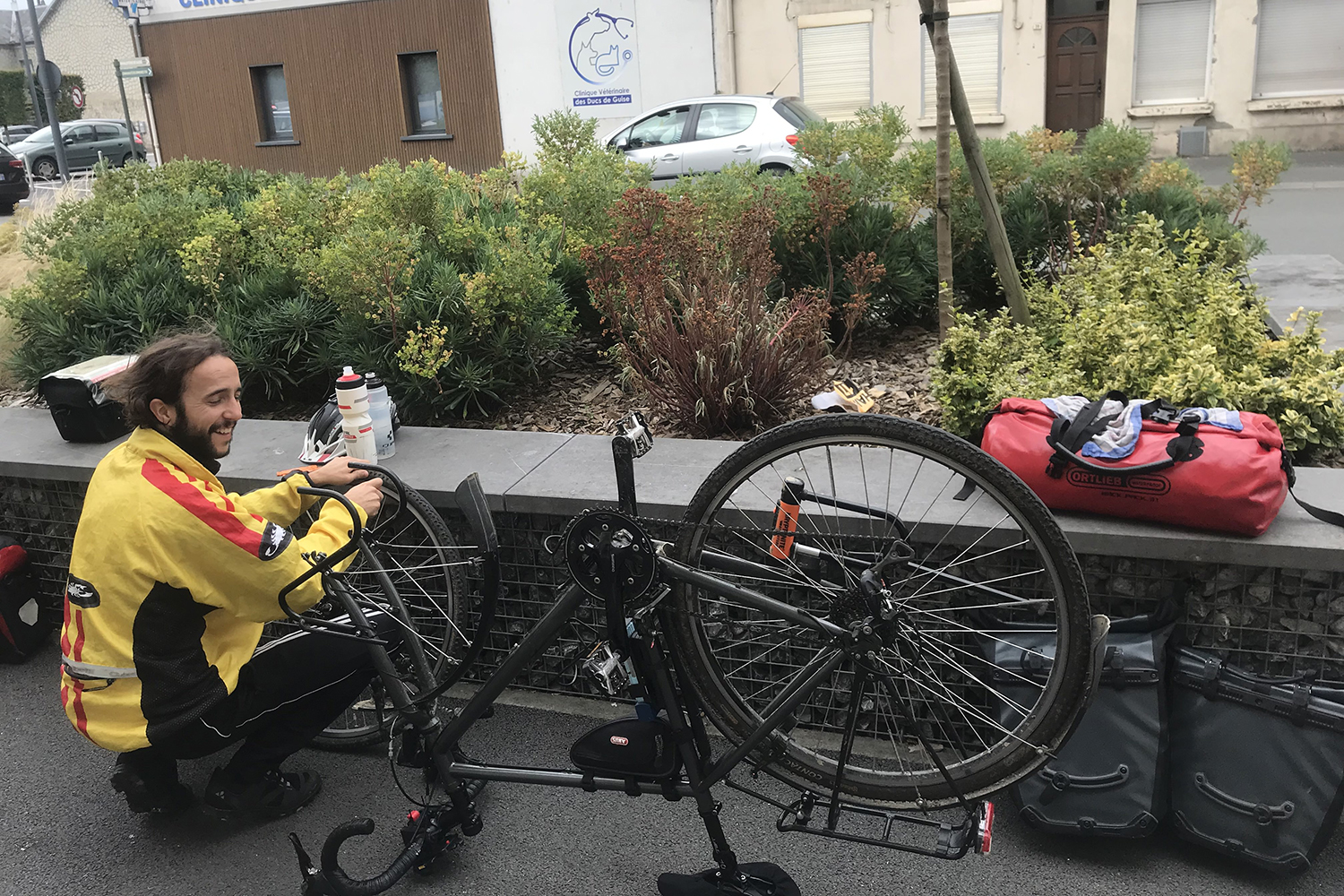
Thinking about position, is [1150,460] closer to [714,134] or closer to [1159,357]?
[1159,357]

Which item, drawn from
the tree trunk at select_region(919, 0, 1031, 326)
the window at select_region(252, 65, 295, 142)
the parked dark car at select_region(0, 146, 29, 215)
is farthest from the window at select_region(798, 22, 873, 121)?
the parked dark car at select_region(0, 146, 29, 215)

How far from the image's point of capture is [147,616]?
8.75ft

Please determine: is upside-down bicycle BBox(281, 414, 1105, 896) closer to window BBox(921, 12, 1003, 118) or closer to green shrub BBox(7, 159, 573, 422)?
green shrub BBox(7, 159, 573, 422)

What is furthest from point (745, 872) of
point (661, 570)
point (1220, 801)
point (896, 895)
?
point (1220, 801)

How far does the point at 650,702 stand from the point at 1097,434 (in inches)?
54.6

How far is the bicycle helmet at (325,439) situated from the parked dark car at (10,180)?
21.6 meters

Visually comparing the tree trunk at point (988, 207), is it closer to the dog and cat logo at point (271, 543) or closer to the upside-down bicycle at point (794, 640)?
the upside-down bicycle at point (794, 640)

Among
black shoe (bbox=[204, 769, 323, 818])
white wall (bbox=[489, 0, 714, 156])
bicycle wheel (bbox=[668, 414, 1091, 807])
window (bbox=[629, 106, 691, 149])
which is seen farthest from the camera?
white wall (bbox=[489, 0, 714, 156])

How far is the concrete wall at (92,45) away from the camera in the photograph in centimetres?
4469

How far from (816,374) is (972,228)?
1949mm

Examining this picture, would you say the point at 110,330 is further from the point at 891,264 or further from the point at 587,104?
the point at 587,104

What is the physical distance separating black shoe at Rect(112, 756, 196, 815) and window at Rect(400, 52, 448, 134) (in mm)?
21742

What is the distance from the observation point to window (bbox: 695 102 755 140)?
564 inches

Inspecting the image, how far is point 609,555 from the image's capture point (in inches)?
94.9
